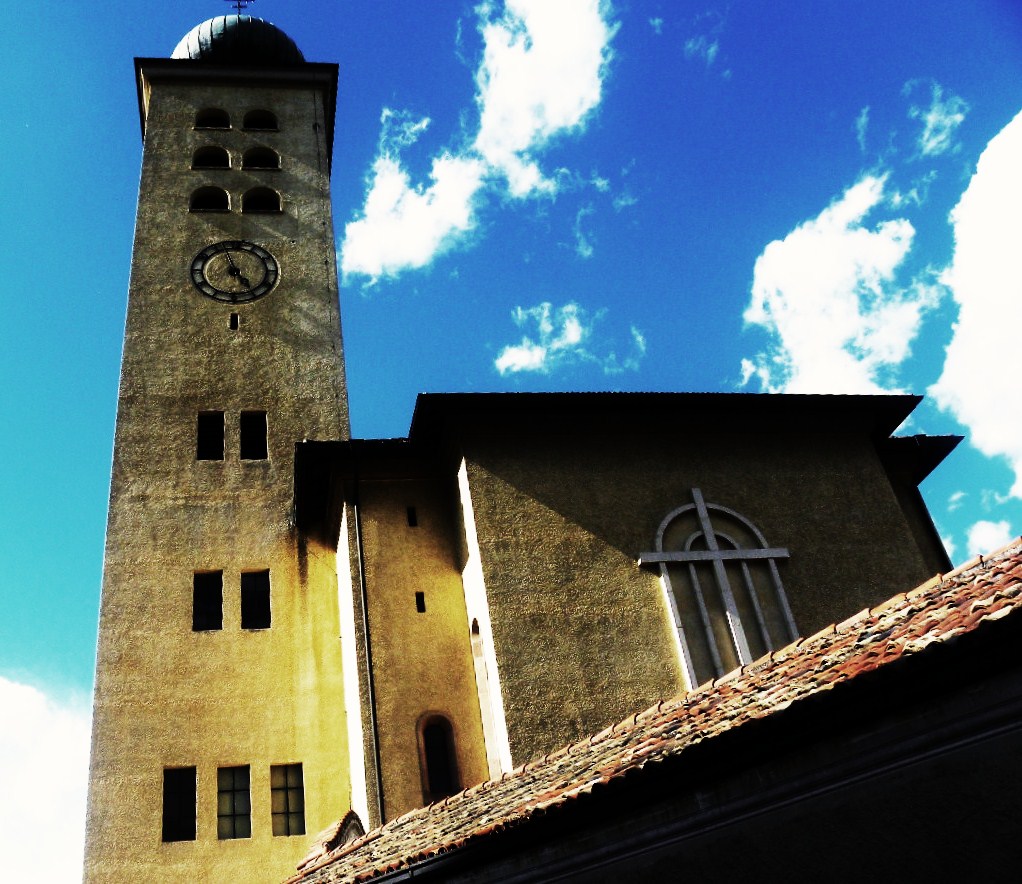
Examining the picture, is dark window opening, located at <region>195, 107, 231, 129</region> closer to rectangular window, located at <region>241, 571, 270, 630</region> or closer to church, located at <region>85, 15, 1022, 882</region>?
church, located at <region>85, 15, 1022, 882</region>

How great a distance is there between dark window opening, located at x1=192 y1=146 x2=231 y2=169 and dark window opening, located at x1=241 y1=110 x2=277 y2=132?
61.4 inches

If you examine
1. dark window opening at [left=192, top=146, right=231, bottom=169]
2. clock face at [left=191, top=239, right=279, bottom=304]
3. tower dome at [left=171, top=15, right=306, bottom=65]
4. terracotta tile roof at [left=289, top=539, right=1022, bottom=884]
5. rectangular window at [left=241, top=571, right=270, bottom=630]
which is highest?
tower dome at [left=171, top=15, right=306, bottom=65]

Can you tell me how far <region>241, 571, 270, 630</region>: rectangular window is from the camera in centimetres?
1769

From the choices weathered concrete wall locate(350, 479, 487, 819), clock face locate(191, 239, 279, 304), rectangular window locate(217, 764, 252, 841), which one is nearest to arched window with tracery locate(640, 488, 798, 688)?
weathered concrete wall locate(350, 479, 487, 819)

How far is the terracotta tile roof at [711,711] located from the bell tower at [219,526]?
19.6 feet

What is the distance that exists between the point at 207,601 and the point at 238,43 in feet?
59.8

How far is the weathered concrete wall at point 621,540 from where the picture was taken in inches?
535

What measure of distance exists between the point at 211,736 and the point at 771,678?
1100cm

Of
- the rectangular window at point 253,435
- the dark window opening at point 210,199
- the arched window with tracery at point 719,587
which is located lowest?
the arched window with tracery at point 719,587

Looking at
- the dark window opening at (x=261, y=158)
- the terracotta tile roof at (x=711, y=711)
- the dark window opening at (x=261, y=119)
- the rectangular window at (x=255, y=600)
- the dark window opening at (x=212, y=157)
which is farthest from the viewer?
the dark window opening at (x=261, y=119)

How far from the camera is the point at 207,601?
1788cm

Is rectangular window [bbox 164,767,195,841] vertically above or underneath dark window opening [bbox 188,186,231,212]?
underneath

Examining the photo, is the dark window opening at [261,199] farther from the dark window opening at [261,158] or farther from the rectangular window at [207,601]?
the rectangular window at [207,601]

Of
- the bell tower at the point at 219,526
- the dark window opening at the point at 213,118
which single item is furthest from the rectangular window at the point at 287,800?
the dark window opening at the point at 213,118
